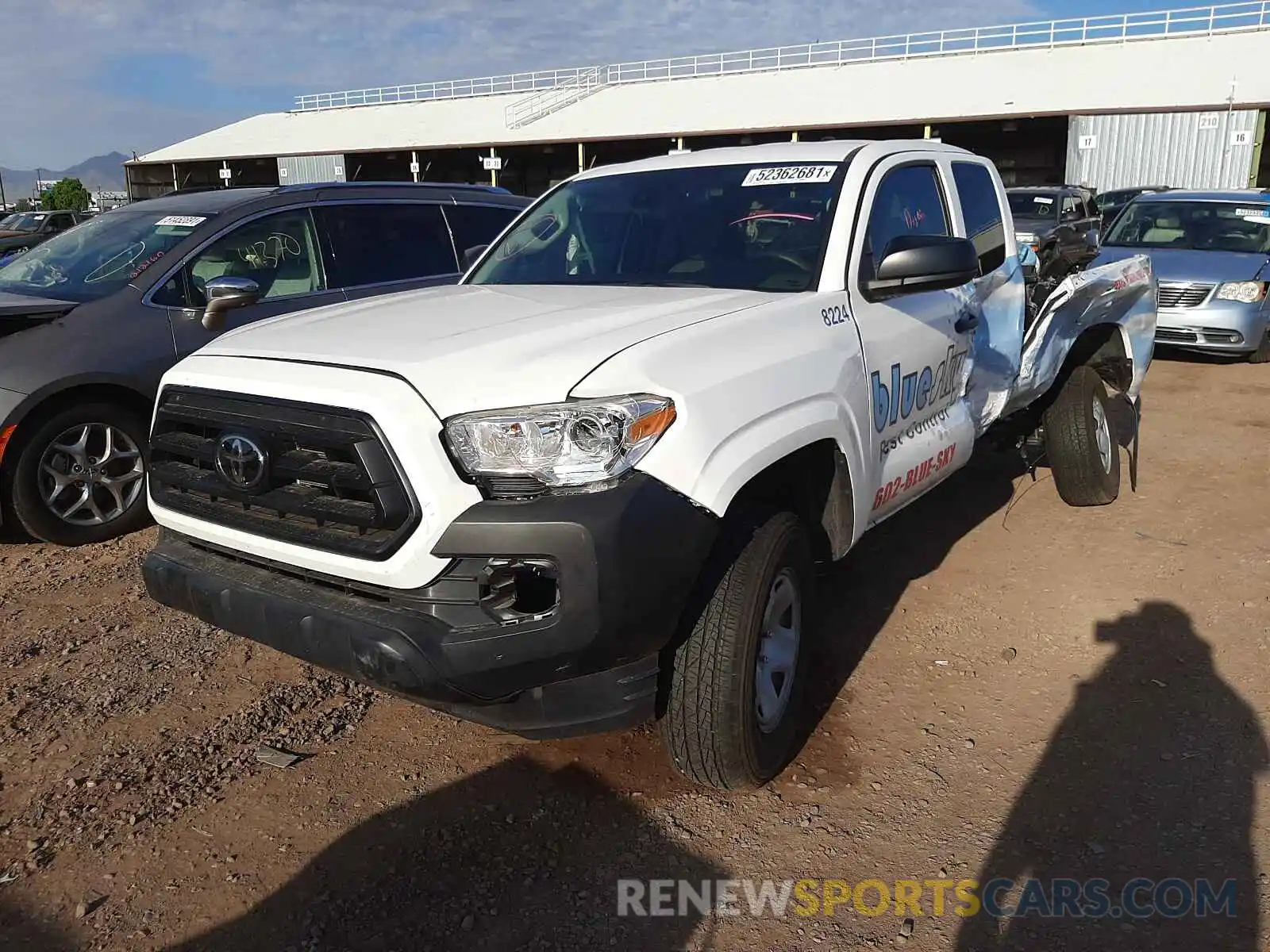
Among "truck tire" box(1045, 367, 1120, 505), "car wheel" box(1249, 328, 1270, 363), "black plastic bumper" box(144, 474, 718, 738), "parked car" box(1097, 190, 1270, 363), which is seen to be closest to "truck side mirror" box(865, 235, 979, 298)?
"black plastic bumper" box(144, 474, 718, 738)

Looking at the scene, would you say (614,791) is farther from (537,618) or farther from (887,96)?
(887,96)

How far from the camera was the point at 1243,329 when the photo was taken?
9.76 meters

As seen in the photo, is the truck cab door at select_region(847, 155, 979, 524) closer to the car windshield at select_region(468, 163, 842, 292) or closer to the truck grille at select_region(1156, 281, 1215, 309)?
the car windshield at select_region(468, 163, 842, 292)

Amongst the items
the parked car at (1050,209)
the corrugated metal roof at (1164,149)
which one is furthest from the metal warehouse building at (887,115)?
the parked car at (1050,209)

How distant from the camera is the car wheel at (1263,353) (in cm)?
1020

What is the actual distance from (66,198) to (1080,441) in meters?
48.7

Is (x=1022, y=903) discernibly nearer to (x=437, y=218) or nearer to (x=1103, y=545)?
(x=1103, y=545)

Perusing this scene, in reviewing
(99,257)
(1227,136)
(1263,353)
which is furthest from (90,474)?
(1227,136)

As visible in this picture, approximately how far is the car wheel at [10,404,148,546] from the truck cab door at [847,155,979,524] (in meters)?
3.77

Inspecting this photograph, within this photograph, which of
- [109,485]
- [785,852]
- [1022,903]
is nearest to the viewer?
[1022,903]

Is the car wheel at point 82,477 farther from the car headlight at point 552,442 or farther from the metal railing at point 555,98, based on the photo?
the metal railing at point 555,98

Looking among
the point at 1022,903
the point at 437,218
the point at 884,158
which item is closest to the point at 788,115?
the point at 437,218

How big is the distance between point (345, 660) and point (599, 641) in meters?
0.66

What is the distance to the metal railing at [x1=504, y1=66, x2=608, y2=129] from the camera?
4062 cm
